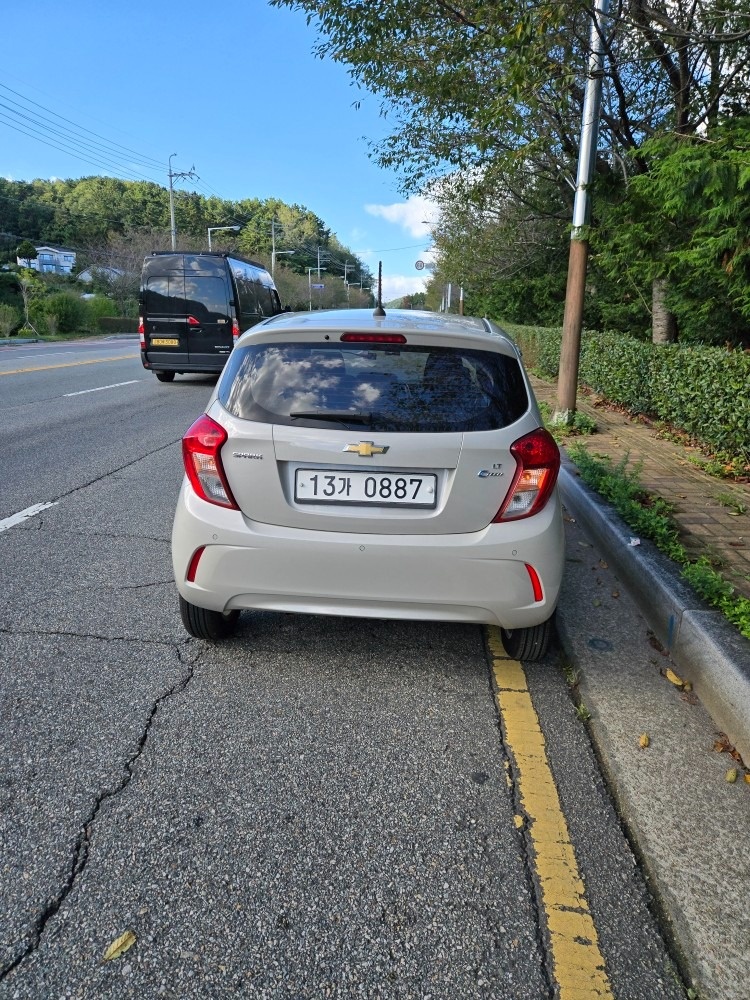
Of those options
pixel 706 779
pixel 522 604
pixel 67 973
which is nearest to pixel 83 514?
pixel 522 604

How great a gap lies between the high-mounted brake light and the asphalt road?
4.97 feet

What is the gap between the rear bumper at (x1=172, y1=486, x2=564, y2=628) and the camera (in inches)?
116

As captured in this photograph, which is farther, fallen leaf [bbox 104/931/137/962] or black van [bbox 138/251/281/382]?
black van [bbox 138/251/281/382]

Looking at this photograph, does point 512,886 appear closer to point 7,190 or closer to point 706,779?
point 706,779

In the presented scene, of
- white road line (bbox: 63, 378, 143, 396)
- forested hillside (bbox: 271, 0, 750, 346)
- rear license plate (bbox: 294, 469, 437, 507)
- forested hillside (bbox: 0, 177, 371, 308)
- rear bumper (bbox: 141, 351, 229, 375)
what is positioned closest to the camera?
rear license plate (bbox: 294, 469, 437, 507)

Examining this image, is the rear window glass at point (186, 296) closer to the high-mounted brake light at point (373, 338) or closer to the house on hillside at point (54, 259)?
the high-mounted brake light at point (373, 338)

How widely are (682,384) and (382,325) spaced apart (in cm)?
636

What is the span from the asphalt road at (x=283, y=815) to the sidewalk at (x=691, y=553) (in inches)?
23.4

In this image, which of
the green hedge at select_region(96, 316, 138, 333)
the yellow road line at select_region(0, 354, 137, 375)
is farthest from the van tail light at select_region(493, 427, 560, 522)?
the green hedge at select_region(96, 316, 138, 333)

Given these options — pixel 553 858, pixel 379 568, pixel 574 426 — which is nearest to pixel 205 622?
pixel 379 568

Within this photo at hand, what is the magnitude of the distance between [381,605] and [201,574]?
805mm

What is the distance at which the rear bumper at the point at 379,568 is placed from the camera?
295 centimetres

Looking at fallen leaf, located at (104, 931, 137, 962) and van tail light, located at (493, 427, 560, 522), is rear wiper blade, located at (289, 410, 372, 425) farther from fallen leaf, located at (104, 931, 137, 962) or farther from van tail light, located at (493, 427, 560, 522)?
fallen leaf, located at (104, 931, 137, 962)

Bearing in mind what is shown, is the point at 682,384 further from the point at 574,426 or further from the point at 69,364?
the point at 69,364
